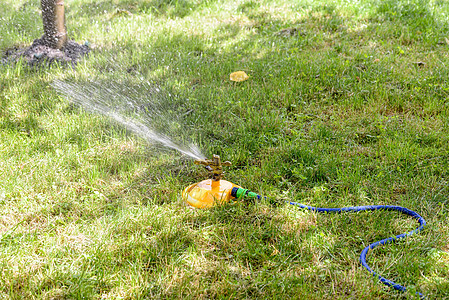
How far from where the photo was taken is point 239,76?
4.13 meters

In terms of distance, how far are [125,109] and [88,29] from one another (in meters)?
2.76

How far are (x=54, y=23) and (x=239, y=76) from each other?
253 centimetres

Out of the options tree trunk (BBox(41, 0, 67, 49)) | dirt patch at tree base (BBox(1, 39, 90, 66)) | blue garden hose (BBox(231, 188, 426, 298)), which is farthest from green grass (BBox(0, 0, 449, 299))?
tree trunk (BBox(41, 0, 67, 49))

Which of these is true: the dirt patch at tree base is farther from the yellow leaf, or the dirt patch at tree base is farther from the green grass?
the yellow leaf

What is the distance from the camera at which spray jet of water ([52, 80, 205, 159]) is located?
10.4 ft

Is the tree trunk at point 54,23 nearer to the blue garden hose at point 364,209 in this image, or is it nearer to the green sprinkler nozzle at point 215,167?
the green sprinkler nozzle at point 215,167

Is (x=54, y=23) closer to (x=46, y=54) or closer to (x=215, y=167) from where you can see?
(x=46, y=54)

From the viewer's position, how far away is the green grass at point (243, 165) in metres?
1.92

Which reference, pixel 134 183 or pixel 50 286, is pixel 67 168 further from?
pixel 50 286

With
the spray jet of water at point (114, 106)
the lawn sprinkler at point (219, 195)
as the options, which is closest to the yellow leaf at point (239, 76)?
the spray jet of water at point (114, 106)

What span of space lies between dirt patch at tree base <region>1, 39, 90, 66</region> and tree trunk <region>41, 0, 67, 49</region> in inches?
2.9

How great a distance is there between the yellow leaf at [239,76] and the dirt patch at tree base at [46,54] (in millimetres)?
1946

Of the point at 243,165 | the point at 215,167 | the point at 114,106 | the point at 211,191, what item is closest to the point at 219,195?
the point at 211,191

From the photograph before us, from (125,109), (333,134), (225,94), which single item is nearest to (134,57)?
(125,109)
